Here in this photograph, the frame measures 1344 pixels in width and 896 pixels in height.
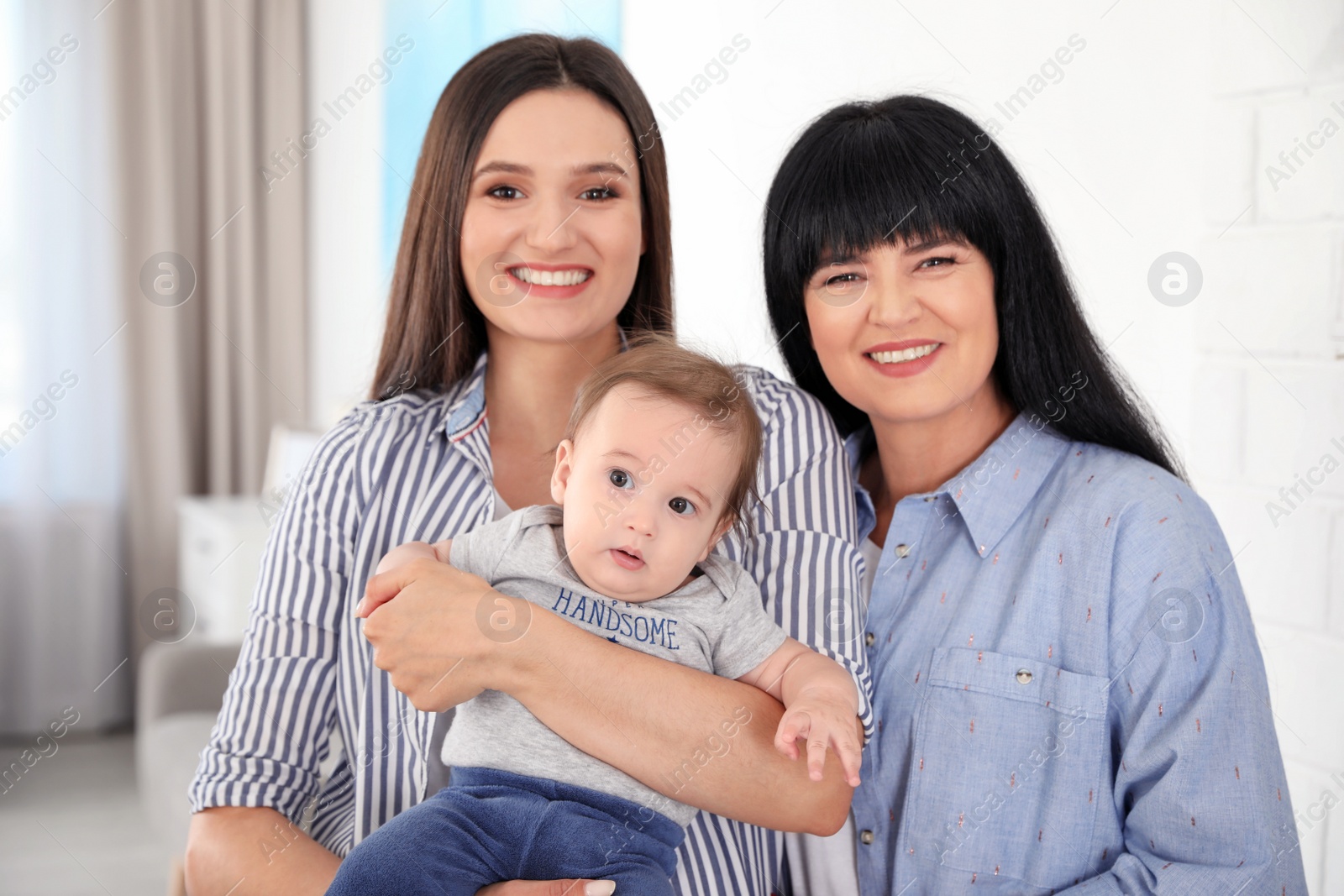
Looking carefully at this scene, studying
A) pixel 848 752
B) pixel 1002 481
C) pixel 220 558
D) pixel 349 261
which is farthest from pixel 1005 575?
pixel 349 261

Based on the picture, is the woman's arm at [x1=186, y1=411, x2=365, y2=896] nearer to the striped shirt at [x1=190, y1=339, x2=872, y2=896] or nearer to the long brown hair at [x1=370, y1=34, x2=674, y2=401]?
the striped shirt at [x1=190, y1=339, x2=872, y2=896]

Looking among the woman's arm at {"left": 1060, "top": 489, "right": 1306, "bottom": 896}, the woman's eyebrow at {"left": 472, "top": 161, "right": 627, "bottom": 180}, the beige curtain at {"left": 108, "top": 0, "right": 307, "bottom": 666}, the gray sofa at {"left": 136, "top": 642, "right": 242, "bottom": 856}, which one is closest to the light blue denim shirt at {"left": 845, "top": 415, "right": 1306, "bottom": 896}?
the woman's arm at {"left": 1060, "top": 489, "right": 1306, "bottom": 896}

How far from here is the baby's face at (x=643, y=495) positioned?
1.11 meters

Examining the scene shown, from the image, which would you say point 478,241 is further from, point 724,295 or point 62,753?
point 62,753

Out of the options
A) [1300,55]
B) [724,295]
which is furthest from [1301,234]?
[724,295]

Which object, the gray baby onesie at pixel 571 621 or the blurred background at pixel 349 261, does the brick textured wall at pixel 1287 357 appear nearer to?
the blurred background at pixel 349 261

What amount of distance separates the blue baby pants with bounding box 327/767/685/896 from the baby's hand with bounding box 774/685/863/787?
0.58 feet

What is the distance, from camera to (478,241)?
1348 mm

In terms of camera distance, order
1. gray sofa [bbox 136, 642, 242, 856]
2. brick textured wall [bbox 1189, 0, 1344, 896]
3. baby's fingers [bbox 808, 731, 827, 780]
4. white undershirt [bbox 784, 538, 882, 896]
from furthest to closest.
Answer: gray sofa [bbox 136, 642, 242, 856], brick textured wall [bbox 1189, 0, 1344, 896], white undershirt [bbox 784, 538, 882, 896], baby's fingers [bbox 808, 731, 827, 780]

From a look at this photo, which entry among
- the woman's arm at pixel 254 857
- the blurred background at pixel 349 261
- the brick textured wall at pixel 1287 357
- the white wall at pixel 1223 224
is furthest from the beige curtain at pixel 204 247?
the brick textured wall at pixel 1287 357

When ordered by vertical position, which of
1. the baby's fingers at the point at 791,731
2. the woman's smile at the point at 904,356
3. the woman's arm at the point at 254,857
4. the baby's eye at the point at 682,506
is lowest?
the woman's arm at the point at 254,857

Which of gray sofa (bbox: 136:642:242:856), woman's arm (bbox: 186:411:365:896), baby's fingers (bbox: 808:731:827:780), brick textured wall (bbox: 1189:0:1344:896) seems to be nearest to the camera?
baby's fingers (bbox: 808:731:827:780)

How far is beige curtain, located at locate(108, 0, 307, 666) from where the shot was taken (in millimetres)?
4508

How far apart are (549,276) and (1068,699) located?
788 mm
